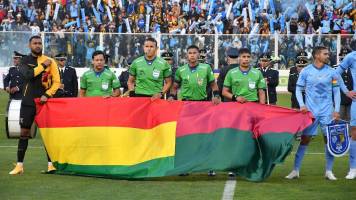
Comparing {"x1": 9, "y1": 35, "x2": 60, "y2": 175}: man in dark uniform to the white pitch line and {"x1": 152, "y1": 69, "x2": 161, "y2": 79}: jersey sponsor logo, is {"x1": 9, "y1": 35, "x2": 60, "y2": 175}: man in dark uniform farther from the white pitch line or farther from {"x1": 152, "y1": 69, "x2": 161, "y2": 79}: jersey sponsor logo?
the white pitch line

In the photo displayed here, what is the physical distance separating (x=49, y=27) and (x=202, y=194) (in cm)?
2815

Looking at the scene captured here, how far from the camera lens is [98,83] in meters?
15.0

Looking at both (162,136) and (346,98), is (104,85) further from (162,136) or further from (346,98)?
(346,98)

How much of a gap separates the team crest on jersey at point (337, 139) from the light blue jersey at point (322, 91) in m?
0.22

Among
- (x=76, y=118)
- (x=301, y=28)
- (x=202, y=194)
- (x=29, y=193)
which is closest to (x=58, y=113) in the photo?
(x=76, y=118)

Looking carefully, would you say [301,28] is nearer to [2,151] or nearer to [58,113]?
[2,151]

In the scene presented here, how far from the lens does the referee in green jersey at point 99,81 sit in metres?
15.0

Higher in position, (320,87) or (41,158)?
(320,87)

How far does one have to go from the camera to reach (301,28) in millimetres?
36688

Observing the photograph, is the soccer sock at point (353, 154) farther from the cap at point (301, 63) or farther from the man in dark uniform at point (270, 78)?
the man in dark uniform at point (270, 78)

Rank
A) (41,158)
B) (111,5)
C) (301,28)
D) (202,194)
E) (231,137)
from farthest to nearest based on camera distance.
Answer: (111,5)
(301,28)
(41,158)
(231,137)
(202,194)

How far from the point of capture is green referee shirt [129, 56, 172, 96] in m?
14.4

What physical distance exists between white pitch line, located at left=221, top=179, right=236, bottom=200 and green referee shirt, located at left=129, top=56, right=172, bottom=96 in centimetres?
231

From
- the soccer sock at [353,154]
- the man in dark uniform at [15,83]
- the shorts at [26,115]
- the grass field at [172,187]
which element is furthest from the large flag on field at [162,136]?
the man in dark uniform at [15,83]
